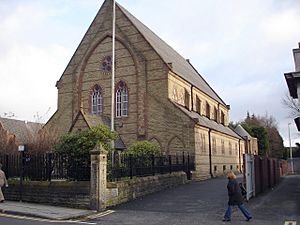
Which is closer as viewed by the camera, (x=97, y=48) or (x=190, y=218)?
(x=190, y=218)

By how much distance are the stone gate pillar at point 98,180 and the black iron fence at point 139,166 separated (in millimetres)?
1495

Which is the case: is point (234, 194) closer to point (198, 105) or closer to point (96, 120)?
point (96, 120)

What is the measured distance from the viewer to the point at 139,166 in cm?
1866

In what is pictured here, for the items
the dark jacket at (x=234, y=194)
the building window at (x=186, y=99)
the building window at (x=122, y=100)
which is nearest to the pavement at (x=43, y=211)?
the dark jacket at (x=234, y=194)

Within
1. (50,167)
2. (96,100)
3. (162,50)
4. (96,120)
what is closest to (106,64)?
(96,100)

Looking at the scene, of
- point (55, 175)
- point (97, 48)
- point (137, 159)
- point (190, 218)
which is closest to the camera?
point (190, 218)

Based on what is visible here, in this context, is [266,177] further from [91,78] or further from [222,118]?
[222,118]

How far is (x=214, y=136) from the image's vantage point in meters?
38.2

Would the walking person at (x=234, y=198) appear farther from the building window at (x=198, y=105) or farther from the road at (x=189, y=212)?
the building window at (x=198, y=105)

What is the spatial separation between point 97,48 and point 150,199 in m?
23.0

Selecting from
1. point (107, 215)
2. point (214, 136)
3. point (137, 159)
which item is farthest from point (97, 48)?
point (107, 215)

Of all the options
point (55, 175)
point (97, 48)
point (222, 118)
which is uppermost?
point (97, 48)

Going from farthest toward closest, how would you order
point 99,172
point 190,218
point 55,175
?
point 55,175 → point 99,172 → point 190,218

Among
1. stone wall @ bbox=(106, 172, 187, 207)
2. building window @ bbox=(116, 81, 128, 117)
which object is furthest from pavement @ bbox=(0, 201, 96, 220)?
building window @ bbox=(116, 81, 128, 117)
